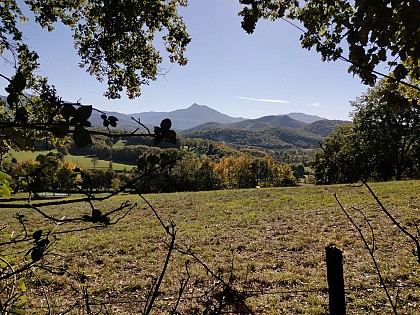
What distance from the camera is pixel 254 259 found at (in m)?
7.46

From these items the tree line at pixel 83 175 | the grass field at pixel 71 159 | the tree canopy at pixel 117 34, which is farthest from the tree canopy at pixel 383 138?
the tree line at pixel 83 175

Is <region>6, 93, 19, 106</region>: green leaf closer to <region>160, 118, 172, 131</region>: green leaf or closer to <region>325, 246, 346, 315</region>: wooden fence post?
<region>160, 118, 172, 131</region>: green leaf

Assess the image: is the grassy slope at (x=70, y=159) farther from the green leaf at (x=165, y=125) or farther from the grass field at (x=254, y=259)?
the grass field at (x=254, y=259)

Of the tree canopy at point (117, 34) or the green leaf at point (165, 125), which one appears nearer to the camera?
the green leaf at point (165, 125)

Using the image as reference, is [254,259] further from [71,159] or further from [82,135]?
[71,159]

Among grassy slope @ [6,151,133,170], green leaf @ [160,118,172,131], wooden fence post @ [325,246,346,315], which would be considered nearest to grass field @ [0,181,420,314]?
wooden fence post @ [325,246,346,315]

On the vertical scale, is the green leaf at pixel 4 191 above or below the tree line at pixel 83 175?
below

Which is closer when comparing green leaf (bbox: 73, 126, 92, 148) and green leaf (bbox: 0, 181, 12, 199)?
green leaf (bbox: 73, 126, 92, 148)

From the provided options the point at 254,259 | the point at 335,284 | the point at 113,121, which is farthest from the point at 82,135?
the point at 254,259

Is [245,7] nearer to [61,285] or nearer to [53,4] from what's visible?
[53,4]

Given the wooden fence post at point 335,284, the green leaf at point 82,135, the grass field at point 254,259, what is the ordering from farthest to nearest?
the grass field at point 254,259 < the wooden fence post at point 335,284 < the green leaf at point 82,135

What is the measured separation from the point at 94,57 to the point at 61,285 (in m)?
5.10

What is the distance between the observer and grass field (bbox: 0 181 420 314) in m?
5.22

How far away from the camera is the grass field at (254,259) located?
5.22 metres
